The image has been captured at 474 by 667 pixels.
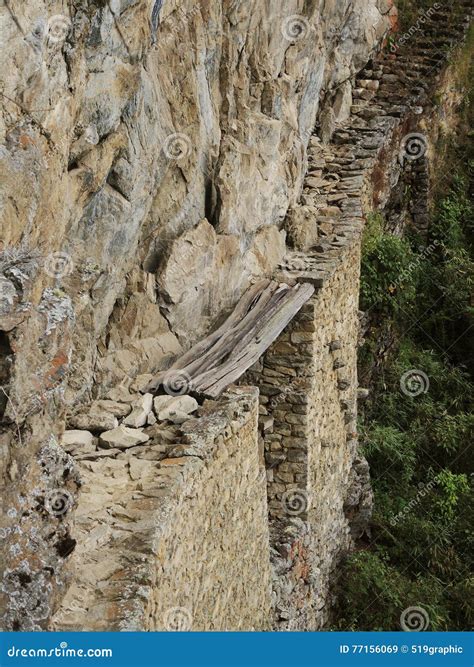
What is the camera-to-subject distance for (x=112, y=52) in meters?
7.98

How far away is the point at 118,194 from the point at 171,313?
139 cm

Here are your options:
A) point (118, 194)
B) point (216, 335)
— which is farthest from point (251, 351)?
point (118, 194)

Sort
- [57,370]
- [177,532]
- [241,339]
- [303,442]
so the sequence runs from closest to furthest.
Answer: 1. [57,370]
2. [177,532]
3. [241,339]
4. [303,442]

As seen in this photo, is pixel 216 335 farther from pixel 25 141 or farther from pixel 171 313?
pixel 25 141

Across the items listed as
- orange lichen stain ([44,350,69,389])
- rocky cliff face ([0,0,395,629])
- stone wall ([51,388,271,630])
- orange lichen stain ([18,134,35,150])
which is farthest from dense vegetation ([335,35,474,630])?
orange lichen stain ([18,134,35,150])

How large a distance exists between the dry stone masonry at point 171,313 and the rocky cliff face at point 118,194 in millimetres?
20

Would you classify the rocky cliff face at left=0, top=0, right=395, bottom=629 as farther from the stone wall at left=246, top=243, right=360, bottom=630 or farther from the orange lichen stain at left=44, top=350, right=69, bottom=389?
the stone wall at left=246, top=243, right=360, bottom=630

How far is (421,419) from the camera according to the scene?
48.7 feet

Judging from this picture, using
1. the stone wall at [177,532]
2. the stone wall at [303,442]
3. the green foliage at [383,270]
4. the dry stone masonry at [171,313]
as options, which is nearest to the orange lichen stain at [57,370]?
the dry stone masonry at [171,313]

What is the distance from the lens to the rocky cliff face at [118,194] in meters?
6.03

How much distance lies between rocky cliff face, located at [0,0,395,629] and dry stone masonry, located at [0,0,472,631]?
20 mm

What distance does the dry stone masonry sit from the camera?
20.3 feet

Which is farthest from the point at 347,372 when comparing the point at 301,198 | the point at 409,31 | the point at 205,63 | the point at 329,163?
the point at 409,31

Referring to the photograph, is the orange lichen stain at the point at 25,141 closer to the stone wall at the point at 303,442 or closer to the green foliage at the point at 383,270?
the stone wall at the point at 303,442
